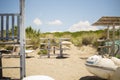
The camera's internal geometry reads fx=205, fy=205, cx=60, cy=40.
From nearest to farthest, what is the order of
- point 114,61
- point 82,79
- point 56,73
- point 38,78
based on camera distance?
point 38,78 < point 114,61 < point 82,79 < point 56,73

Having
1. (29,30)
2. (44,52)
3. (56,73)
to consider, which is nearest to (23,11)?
(56,73)

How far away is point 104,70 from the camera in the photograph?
6648 mm

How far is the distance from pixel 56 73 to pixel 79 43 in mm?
13916

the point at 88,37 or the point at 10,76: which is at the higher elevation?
the point at 88,37

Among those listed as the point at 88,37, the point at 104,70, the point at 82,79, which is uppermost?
the point at 88,37

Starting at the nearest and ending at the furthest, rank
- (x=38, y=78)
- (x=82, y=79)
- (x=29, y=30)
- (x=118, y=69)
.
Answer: (x=38, y=78), (x=118, y=69), (x=82, y=79), (x=29, y=30)

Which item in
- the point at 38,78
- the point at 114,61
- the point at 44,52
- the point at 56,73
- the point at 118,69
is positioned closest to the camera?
the point at 38,78

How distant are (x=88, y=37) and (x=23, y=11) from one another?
16.6 meters

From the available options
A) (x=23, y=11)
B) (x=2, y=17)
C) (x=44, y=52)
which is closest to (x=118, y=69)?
(x=23, y=11)

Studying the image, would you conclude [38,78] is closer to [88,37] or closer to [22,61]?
[22,61]

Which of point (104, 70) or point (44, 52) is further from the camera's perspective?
point (44, 52)

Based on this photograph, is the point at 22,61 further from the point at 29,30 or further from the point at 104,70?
the point at 29,30

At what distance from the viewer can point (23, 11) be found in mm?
6348

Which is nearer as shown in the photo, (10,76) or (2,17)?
(2,17)
